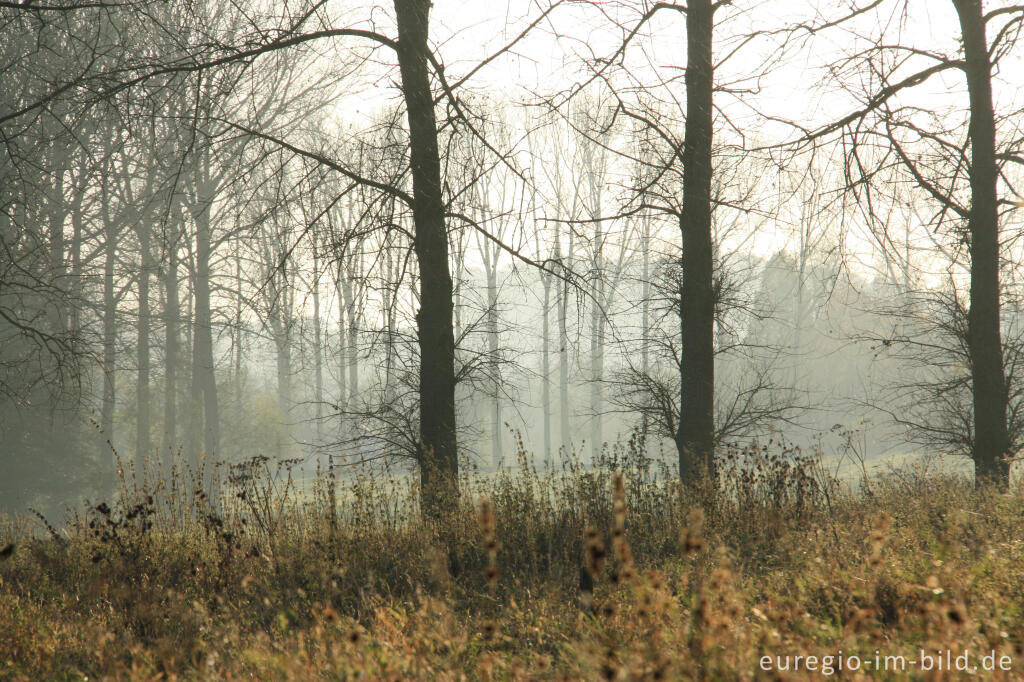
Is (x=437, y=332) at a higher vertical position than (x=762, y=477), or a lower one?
higher

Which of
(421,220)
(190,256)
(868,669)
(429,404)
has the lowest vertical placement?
(868,669)

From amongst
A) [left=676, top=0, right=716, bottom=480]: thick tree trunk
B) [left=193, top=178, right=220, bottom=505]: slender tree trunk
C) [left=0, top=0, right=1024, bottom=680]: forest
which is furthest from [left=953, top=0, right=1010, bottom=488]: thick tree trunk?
[left=193, top=178, right=220, bottom=505]: slender tree trunk

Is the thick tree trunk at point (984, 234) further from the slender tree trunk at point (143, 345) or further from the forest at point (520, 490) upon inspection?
the slender tree trunk at point (143, 345)

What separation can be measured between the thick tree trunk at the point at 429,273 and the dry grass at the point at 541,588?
668 millimetres

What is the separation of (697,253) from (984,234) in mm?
3497

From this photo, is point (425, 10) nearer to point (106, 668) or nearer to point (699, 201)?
point (699, 201)

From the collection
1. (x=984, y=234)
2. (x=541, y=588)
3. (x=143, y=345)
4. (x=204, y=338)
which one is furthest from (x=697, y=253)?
(x=204, y=338)

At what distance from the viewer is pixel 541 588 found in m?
4.13

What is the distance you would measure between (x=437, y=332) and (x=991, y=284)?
6771mm

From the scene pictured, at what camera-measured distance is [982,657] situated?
8.05ft

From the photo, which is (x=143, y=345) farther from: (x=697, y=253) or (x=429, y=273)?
(x=697, y=253)

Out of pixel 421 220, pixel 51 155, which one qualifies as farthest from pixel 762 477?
pixel 51 155

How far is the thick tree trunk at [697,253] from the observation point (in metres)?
7.55

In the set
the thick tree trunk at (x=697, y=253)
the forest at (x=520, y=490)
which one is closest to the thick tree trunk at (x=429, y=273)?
the forest at (x=520, y=490)
